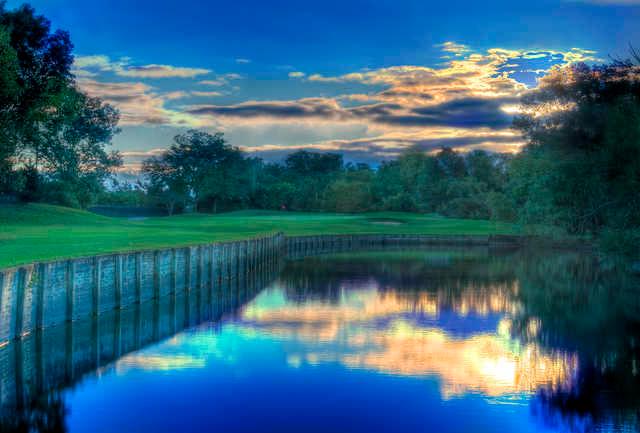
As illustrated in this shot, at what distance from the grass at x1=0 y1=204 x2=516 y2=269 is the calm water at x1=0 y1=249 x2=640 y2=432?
6.01 meters

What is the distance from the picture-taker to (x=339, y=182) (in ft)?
480

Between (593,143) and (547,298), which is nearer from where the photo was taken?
(547,298)

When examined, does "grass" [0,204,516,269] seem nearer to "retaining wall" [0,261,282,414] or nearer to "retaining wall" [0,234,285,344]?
"retaining wall" [0,234,285,344]

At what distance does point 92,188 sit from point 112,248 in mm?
42379

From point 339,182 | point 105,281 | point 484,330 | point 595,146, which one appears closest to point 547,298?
point 595,146

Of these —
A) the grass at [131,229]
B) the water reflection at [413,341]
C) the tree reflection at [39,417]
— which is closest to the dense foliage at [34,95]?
the grass at [131,229]

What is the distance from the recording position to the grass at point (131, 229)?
3256 centimetres

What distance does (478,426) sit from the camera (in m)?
14.1

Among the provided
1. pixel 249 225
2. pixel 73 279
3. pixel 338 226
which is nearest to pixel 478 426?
pixel 73 279

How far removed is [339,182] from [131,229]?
89.2 m

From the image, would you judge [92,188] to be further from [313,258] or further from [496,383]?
[496,383]

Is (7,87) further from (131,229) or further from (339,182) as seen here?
(339,182)

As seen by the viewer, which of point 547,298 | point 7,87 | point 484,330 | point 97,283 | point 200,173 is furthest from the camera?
point 200,173

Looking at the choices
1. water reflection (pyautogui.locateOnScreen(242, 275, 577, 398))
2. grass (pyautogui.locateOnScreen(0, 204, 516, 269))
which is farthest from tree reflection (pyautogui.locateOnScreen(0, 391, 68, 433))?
grass (pyautogui.locateOnScreen(0, 204, 516, 269))
